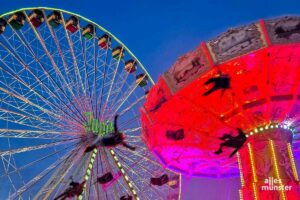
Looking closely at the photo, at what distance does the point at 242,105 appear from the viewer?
14695 millimetres

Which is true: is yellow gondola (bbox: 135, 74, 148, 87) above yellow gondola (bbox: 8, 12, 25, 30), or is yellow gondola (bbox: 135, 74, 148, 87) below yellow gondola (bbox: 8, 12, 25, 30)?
below

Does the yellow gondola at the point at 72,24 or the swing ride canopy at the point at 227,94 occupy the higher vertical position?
the yellow gondola at the point at 72,24

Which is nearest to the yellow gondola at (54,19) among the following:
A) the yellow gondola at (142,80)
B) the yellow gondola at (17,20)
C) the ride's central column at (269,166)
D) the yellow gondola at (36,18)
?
the yellow gondola at (36,18)

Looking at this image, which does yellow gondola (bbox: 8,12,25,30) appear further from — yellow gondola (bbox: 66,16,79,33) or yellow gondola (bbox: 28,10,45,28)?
yellow gondola (bbox: 66,16,79,33)

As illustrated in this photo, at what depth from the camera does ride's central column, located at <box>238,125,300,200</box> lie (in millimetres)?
12602

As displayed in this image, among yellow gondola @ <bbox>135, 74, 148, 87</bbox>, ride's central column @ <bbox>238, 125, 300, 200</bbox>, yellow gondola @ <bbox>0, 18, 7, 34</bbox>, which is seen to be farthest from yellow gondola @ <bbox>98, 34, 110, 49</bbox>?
ride's central column @ <bbox>238, 125, 300, 200</bbox>

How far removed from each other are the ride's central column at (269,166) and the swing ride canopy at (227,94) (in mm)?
454

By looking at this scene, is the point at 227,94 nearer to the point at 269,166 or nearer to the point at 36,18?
the point at 269,166

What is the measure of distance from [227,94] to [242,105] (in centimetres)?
84

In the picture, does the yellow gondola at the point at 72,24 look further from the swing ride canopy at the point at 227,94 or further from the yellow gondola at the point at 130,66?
the swing ride canopy at the point at 227,94

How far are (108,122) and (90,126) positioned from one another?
3.39 feet

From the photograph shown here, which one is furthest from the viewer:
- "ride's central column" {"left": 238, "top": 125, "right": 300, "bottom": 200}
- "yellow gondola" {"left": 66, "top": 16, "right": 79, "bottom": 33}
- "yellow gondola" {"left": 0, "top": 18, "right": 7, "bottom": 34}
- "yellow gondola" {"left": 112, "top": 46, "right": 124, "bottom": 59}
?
"yellow gondola" {"left": 112, "top": 46, "right": 124, "bottom": 59}

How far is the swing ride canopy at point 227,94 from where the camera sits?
11914 mm

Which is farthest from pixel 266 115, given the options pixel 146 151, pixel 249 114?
pixel 146 151
